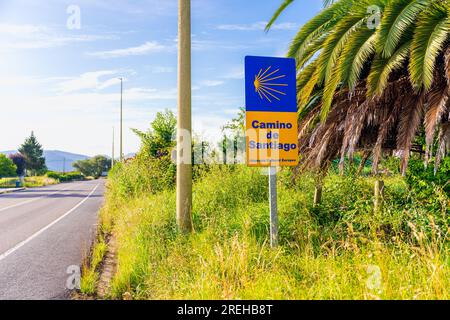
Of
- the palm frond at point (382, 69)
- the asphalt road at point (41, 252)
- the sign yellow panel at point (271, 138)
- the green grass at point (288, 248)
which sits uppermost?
the palm frond at point (382, 69)

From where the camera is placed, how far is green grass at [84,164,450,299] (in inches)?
145

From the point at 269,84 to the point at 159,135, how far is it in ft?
36.0

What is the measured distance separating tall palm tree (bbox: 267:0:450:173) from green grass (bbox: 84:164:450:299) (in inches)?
34.7

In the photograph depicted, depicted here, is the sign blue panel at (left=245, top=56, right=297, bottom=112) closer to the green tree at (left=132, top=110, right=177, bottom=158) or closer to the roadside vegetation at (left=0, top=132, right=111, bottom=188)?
the green tree at (left=132, top=110, right=177, bottom=158)

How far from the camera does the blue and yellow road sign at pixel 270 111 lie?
4914 millimetres

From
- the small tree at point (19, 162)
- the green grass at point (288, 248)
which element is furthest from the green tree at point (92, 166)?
the green grass at point (288, 248)

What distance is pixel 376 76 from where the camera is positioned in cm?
650

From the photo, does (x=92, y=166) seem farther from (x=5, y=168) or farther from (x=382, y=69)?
(x=382, y=69)

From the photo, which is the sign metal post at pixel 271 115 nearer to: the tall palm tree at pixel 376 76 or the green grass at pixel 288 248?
the green grass at pixel 288 248

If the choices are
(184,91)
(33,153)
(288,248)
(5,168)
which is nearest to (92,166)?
(33,153)

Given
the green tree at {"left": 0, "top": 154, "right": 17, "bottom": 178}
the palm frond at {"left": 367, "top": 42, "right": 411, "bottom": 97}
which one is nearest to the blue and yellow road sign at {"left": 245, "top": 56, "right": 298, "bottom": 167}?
the palm frond at {"left": 367, "top": 42, "right": 411, "bottom": 97}

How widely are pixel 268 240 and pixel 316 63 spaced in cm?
400

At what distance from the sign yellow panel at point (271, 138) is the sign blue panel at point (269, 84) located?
99 mm
